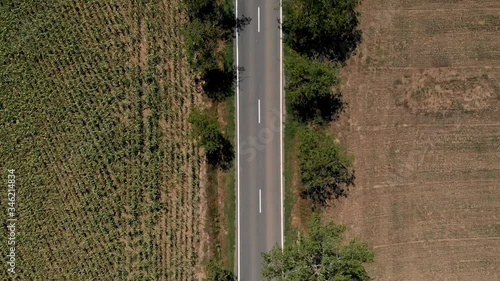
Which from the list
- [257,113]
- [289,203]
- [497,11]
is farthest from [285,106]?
[497,11]

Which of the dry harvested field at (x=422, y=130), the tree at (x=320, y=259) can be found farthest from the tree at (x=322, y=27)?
the tree at (x=320, y=259)

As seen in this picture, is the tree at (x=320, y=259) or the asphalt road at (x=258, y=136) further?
the asphalt road at (x=258, y=136)

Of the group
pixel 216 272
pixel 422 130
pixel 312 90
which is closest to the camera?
pixel 312 90

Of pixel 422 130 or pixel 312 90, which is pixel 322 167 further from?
pixel 422 130

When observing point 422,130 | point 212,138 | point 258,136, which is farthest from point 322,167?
point 422,130

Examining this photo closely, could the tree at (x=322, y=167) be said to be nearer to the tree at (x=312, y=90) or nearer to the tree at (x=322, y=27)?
the tree at (x=312, y=90)

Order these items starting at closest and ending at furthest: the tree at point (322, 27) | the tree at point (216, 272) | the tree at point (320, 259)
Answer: the tree at point (320, 259) < the tree at point (322, 27) < the tree at point (216, 272)

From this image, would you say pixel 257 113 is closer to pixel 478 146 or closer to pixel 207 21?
pixel 207 21

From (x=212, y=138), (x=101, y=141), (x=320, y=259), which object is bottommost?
(x=320, y=259)

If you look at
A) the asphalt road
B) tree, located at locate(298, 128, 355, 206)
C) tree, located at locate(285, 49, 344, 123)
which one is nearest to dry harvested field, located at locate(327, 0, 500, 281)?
tree, located at locate(298, 128, 355, 206)
